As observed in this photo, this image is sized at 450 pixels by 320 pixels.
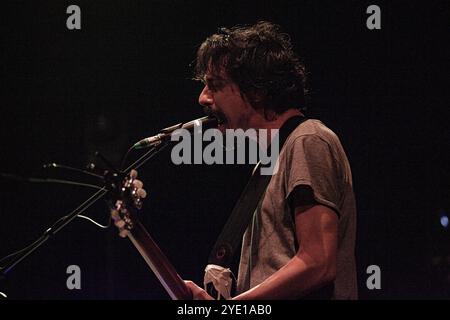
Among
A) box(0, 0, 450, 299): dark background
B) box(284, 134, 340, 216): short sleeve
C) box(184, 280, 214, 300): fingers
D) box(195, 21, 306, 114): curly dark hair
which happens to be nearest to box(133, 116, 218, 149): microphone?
box(195, 21, 306, 114): curly dark hair

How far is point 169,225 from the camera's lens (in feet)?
12.6

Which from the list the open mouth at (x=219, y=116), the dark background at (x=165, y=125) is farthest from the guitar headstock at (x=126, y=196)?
the dark background at (x=165, y=125)

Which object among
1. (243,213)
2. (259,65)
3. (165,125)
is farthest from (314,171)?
(165,125)

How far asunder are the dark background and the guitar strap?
1591 mm

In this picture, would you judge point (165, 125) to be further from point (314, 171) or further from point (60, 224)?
point (314, 171)

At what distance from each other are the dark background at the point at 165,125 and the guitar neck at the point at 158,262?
174cm

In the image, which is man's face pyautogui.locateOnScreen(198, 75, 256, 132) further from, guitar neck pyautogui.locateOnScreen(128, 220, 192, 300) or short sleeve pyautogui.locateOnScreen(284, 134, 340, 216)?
guitar neck pyautogui.locateOnScreen(128, 220, 192, 300)

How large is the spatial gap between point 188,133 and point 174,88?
1790 millimetres

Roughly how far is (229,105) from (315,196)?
610 millimetres

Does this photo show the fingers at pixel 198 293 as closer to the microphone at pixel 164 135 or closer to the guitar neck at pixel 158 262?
the guitar neck at pixel 158 262

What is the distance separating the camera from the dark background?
354cm

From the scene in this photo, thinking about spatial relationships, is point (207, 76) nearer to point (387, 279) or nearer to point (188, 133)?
point (188, 133)

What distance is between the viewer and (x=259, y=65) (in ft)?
7.57

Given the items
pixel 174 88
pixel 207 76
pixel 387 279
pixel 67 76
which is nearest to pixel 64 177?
pixel 67 76
